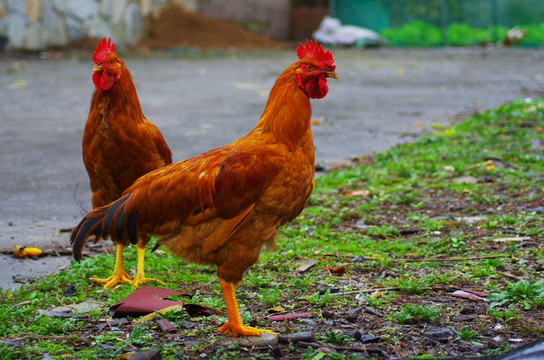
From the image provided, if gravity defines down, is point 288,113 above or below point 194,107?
above

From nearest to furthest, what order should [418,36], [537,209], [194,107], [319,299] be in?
[319,299] → [537,209] → [194,107] → [418,36]

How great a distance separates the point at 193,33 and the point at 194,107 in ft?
A: 39.4

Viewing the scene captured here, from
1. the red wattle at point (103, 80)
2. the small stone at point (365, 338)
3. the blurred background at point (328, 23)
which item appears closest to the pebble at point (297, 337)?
the small stone at point (365, 338)

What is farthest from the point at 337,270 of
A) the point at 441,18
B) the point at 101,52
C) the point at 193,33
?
the point at 441,18

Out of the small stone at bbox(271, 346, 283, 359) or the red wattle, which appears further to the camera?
the red wattle

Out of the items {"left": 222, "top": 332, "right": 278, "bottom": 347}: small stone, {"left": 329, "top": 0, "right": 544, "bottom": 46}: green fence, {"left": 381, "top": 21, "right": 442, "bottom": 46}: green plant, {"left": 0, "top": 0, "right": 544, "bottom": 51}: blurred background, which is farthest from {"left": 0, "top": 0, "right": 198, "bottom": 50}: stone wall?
{"left": 222, "top": 332, "right": 278, "bottom": 347}: small stone

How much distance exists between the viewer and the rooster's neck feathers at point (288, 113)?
331cm

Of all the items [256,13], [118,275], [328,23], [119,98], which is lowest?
[118,275]

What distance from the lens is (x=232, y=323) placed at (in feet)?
10.7

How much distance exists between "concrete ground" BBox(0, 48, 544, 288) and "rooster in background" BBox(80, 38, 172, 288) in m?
0.68

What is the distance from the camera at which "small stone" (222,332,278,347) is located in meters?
3.20

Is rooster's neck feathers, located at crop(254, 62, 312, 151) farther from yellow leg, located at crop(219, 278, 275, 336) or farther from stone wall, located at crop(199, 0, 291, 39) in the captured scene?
stone wall, located at crop(199, 0, 291, 39)

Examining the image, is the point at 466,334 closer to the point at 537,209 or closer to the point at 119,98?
the point at 537,209

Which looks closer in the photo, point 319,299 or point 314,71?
point 314,71
